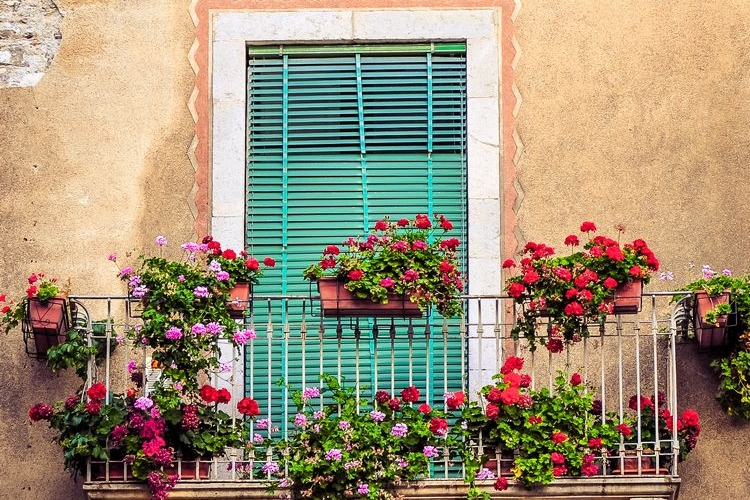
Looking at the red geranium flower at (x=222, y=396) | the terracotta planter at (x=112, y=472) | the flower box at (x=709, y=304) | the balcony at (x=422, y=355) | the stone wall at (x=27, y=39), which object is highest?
the stone wall at (x=27, y=39)

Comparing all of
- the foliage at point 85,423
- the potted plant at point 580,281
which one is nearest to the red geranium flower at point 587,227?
the potted plant at point 580,281

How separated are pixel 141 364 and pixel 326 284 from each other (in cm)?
122

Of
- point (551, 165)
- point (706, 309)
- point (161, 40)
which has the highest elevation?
point (161, 40)

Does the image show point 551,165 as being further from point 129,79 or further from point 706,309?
point 129,79

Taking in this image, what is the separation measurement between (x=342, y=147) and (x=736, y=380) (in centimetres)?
264

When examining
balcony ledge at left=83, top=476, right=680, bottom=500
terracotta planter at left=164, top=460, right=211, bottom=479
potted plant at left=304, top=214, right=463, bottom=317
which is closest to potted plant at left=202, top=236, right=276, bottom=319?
potted plant at left=304, top=214, right=463, bottom=317

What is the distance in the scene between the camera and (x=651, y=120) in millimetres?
11789

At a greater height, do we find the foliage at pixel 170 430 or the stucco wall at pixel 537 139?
the stucco wall at pixel 537 139

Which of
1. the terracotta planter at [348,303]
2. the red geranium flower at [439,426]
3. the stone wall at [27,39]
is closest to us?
the red geranium flower at [439,426]

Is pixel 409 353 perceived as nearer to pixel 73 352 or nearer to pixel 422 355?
pixel 422 355

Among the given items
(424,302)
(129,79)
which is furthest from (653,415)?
(129,79)

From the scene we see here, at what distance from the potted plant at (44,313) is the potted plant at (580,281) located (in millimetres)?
2427

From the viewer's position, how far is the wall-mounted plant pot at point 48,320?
11.0 meters

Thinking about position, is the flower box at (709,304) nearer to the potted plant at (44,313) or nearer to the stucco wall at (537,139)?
the stucco wall at (537,139)
